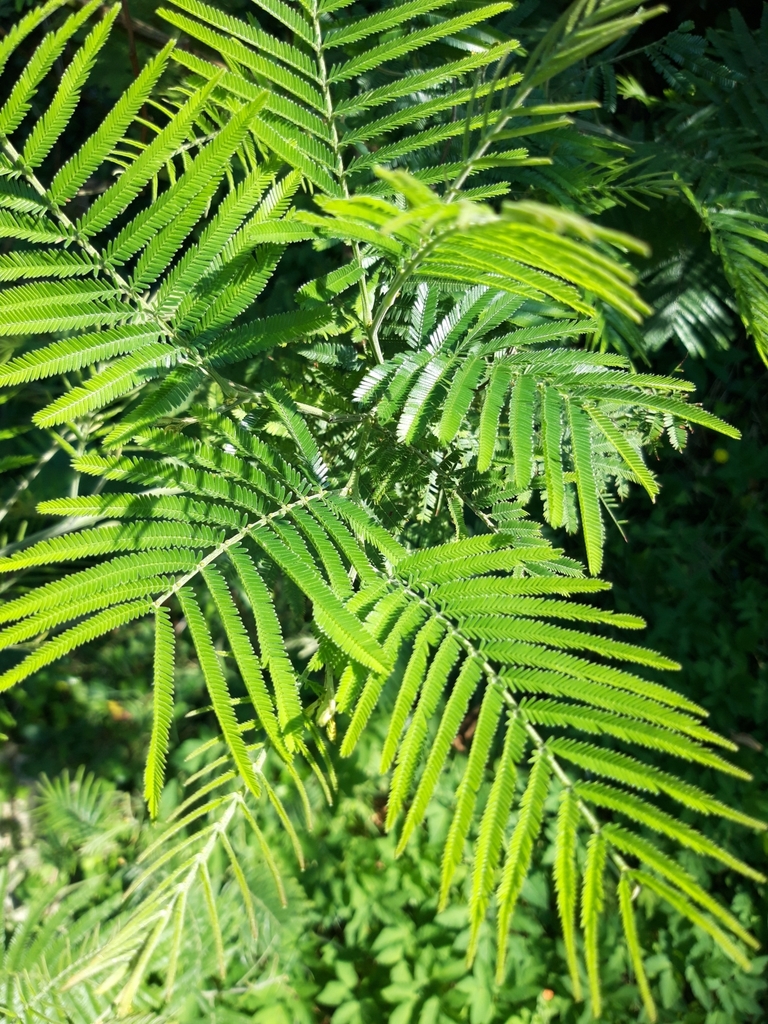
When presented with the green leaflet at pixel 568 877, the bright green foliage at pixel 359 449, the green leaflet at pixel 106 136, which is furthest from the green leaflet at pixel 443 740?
the green leaflet at pixel 106 136

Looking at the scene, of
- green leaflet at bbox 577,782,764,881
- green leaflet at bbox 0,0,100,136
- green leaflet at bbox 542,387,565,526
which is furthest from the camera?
green leaflet at bbox 542,387,565,526

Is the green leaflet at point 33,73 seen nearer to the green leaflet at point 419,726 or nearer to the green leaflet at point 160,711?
the green leaflet at point 160,711

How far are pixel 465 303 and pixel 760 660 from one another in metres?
2.35

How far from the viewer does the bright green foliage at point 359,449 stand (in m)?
0.73

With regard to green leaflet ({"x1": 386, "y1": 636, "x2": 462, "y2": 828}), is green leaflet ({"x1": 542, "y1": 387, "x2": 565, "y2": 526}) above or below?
above

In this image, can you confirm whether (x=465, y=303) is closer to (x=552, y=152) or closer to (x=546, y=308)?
(x=546, y=308)

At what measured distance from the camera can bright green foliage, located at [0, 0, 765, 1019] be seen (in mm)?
727

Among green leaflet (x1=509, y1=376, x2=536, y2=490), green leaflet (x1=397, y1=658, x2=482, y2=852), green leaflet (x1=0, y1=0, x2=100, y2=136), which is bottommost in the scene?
green leaflet (x1=397, y1=658, x2=482, y2=852)

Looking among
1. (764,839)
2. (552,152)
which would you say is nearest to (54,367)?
(552,152)

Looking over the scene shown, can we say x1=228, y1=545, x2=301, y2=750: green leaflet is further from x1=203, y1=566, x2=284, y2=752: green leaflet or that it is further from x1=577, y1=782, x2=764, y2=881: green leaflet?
x1=577, y1=782, x2=764, y2=881: green leaflet

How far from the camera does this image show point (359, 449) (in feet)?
3.51

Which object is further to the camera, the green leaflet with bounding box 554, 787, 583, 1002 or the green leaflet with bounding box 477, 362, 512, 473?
the green leaflet with bounding box 477, 362, 512, 473

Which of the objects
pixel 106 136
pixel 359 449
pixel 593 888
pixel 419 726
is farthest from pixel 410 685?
pixel 106 136

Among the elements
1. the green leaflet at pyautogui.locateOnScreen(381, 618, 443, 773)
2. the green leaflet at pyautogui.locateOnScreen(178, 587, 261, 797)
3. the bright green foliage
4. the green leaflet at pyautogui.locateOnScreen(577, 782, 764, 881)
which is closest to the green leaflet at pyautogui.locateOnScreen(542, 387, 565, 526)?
the bright green foliage
